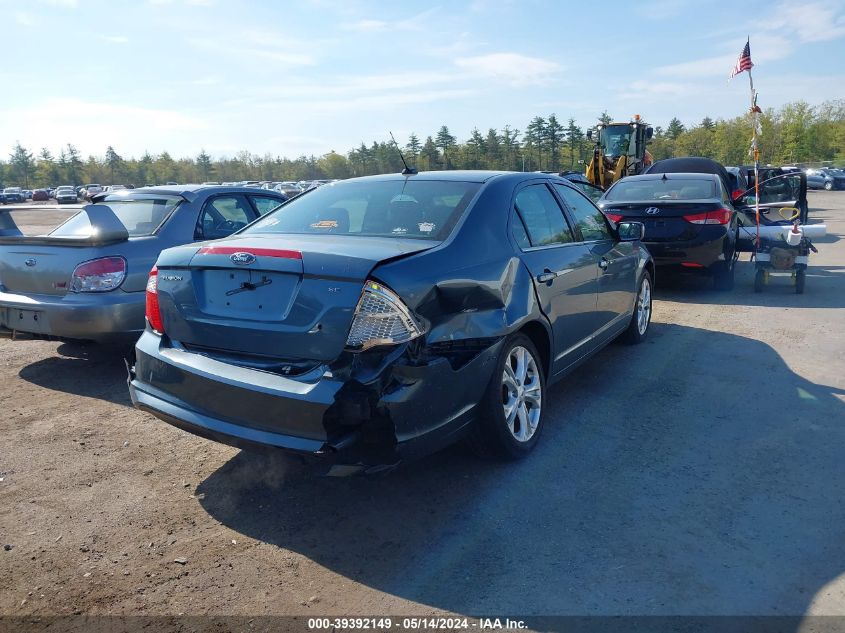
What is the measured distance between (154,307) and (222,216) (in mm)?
3199

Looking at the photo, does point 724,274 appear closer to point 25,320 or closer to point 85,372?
point 85,372

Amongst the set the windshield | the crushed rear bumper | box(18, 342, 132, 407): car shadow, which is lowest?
box(18, 342, 132, 407): car shadow

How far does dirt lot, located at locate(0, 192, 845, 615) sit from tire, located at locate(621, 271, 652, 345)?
1.20 meters

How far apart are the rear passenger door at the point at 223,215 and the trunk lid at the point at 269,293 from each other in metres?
2.87

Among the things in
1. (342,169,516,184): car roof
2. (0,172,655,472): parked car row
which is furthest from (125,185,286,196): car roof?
(342,169,516,184): car roof

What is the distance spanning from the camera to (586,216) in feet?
17.6

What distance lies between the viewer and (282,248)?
3264 millimetres

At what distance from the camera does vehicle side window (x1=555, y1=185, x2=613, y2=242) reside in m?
5.12

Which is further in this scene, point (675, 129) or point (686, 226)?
point (675, 129)

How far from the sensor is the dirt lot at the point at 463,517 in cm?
271

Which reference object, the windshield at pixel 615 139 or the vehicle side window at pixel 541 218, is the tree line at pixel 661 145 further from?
the vehicle side window at pixel 541 218

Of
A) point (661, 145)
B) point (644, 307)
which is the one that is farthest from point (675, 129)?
point (644, 307)

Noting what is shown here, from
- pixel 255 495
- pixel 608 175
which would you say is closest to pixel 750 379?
pixel 255 495

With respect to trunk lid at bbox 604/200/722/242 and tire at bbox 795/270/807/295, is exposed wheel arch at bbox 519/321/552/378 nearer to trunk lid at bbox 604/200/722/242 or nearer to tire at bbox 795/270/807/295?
trunk lid at bbox 604/200/722/242
